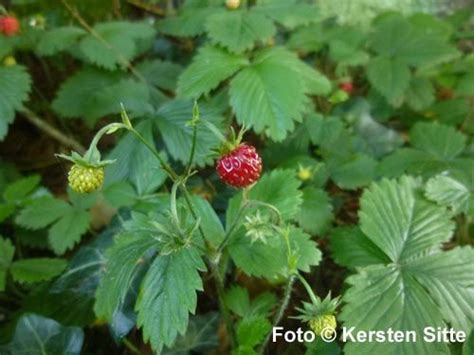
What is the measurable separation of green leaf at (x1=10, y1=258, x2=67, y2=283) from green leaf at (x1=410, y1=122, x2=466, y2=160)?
1.00m

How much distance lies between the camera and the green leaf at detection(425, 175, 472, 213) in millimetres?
1243

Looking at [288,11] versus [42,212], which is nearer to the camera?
[42,212]

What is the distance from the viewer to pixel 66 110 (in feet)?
6.02

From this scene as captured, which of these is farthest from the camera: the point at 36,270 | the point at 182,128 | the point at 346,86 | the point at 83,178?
the point at 346,86

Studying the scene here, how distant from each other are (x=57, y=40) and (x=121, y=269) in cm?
102

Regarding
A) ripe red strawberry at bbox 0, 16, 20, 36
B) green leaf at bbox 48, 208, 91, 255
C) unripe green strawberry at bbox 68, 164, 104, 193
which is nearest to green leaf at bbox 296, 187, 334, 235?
green leaf at bbox 48, 208, 91, 255

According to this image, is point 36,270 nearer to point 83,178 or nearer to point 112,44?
point 83,178

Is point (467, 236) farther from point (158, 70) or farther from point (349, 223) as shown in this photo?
point (158, 70)

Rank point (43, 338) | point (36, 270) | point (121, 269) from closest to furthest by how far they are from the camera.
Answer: point (121, 269), point (43, 338), point (36, 270)

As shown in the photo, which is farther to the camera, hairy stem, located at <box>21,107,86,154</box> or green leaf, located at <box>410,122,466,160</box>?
hairy stem, located at <box>21,107,86,154</box>

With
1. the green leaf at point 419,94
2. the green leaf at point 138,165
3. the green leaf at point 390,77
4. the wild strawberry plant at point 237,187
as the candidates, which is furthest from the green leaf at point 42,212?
the green leaf at point 419,94

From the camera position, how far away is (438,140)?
152cm

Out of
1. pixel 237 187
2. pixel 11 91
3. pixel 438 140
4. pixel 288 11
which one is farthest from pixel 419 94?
pixel 11 91

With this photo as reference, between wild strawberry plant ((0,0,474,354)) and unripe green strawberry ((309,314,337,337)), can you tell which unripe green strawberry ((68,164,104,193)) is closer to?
wild strawberry plant ((0,0,474,354))
